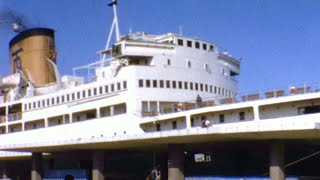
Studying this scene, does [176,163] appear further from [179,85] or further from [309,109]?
[179,85]

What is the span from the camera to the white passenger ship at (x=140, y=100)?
94.9ft

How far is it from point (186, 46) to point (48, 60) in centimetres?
1610

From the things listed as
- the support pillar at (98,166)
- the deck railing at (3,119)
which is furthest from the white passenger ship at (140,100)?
the support pillar at (98,166)

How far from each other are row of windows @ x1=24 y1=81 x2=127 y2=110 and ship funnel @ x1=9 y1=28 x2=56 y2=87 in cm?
338

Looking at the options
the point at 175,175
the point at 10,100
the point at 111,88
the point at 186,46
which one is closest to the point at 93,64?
the point at 111,88

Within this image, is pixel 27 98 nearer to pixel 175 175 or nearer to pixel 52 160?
pixel 52 160

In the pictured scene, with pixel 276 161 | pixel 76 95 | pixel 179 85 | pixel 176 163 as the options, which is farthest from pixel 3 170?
pixel 276 161

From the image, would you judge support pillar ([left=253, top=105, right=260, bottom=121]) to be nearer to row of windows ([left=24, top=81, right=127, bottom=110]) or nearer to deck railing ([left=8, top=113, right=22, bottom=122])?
row of windows ([left=24, top=81, right=127, bottom=110])

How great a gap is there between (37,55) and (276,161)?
30.8 metres

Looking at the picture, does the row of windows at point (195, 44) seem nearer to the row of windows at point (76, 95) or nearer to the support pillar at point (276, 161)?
the row of windows at point (76, 95)

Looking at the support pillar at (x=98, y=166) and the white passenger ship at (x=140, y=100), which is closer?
the white passenger ship at (x=140, y=100)

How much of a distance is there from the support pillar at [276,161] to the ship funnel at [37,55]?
29.9 m

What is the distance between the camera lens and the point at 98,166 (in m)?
33.5

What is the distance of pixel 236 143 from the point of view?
2928 centimetres
